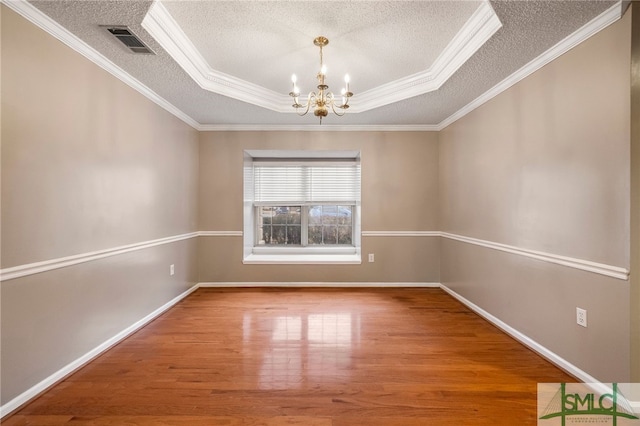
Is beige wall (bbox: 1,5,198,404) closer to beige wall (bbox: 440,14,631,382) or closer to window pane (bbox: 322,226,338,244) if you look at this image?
window pane (bbox: 322,226,338,244)

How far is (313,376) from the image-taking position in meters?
1.97

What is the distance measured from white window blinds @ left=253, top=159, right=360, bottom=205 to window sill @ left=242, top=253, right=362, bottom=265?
0.89 meters

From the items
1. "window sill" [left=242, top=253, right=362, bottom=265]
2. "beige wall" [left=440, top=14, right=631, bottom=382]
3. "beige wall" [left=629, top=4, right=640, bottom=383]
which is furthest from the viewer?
"window sill" [left=242, top=253, right=362, bottom=265]

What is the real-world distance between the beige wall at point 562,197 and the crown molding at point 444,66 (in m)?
0.61

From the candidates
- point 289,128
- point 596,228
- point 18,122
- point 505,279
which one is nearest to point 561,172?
point 596,228

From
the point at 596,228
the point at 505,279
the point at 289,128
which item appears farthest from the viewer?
the point at 289,128

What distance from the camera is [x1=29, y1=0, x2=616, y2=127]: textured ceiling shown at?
180 cm

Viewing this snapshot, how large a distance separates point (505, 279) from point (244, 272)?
3.22m

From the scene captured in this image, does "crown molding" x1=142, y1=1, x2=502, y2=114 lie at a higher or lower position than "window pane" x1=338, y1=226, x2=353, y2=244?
higher

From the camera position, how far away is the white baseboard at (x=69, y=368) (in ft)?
5.39

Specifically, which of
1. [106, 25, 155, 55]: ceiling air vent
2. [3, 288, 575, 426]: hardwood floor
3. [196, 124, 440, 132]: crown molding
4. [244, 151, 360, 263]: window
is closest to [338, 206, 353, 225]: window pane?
[244, 151, 360, 263]: window

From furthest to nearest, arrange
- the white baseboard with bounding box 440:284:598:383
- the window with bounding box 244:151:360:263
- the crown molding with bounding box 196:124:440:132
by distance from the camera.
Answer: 1. the window with bounding box 244:151:360:263
2. the crown molding with bounding box 196:124:440:132
3. the white baseboard with bounding box 440:284:598:383

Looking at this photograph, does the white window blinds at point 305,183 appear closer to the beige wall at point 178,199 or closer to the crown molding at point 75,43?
the beige wall at point 178,199

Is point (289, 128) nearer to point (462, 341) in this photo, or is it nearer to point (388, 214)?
point (388, 214)
